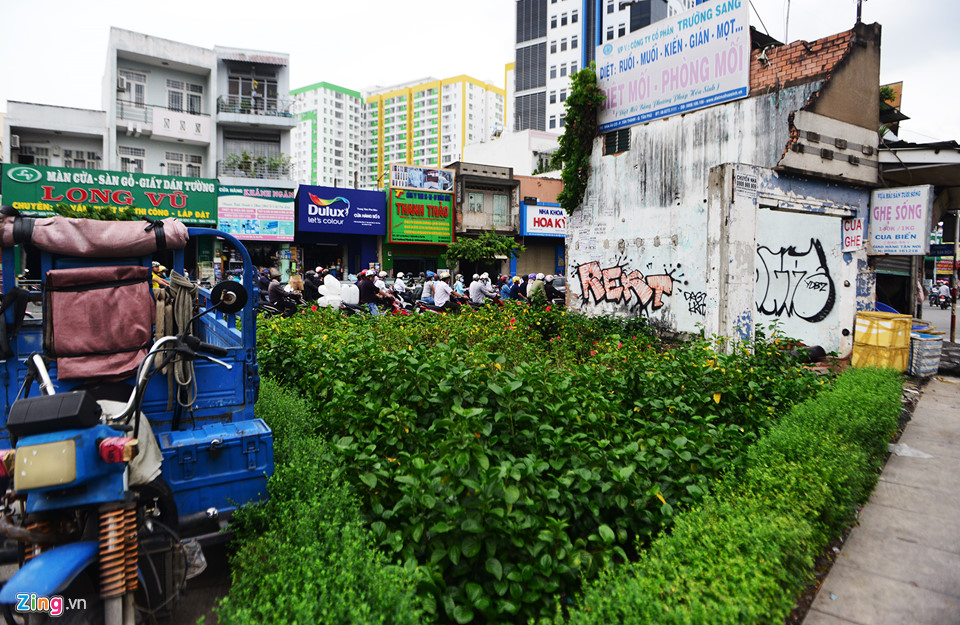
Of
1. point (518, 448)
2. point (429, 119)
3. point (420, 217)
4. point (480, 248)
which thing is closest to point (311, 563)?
point (518, 448)

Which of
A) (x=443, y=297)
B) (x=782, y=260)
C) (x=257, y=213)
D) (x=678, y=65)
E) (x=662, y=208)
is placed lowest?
(x=443, y=297)

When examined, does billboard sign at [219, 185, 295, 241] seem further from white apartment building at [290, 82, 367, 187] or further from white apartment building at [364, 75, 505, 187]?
white apartment building at [290, 82, 367, 187]

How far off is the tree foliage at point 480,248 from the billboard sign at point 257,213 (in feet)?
24.9

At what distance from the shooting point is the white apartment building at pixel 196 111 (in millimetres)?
25672

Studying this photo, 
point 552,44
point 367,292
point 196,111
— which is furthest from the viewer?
point 552,44

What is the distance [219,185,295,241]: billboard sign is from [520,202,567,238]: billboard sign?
12.7m

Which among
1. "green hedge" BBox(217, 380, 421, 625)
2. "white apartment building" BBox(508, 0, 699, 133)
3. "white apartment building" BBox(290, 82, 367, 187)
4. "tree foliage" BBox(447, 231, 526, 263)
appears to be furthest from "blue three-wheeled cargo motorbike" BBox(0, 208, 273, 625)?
A: "white apartment building" BBox(290, 82, 367, 187)

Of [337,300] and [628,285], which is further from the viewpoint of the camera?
[628,285]

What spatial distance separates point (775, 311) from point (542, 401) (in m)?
8.32

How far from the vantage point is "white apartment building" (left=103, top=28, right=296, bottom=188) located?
84.2 ft

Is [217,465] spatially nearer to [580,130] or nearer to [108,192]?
[580,130]

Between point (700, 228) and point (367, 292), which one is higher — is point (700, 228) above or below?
above

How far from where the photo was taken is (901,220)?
423 inches

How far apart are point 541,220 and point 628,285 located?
2091 centimetres
